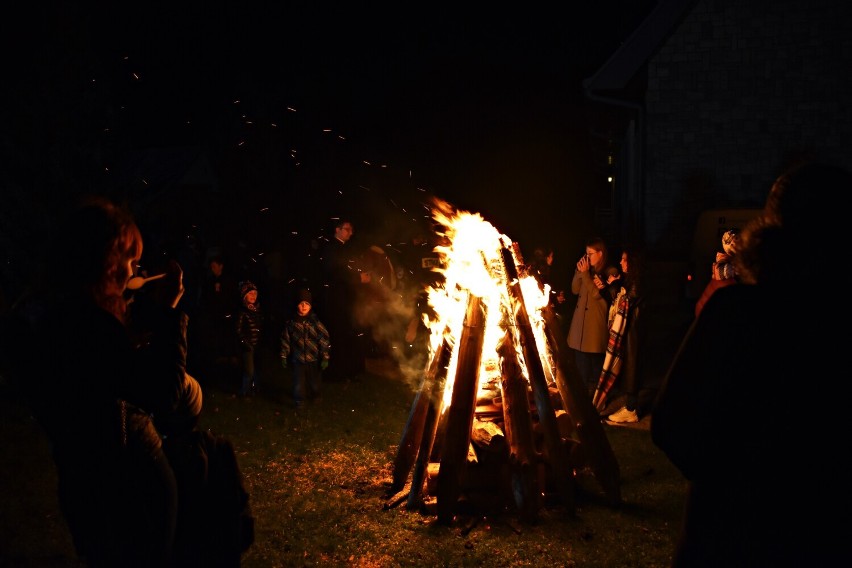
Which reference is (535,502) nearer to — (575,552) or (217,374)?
(575,552)

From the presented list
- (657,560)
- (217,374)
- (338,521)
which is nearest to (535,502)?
(657,560)

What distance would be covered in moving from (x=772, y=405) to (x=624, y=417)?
6.21 metres

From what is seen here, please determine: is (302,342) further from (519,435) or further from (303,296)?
(519,435)

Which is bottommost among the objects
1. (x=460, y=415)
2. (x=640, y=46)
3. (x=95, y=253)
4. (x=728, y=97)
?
(x=460, y=415)

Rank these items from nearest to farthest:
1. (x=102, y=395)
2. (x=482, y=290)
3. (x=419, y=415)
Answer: (x=102, y=395) → (x=482, y=290) → (x=419, y=415)

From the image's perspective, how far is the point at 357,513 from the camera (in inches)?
220

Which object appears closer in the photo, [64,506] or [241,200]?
[64,506]

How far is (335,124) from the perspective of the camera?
31391mm

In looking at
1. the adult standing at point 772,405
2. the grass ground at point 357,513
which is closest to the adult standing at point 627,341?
the grass ground at point 357,513

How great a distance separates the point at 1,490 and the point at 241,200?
73.2 ft

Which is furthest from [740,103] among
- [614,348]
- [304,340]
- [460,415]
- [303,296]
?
[460,415]

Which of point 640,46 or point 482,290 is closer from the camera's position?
point 482,290

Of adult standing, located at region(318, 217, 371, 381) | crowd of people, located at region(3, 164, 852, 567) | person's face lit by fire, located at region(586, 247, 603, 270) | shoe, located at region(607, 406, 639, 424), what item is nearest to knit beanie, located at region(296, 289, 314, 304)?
adult standing, located at region(318, 217, 371, 381)

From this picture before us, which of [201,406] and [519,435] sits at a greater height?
[201,406]
